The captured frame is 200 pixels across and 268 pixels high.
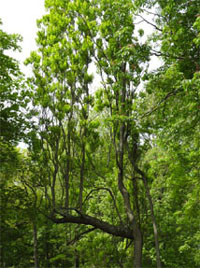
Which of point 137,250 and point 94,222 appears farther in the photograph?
point 94,222

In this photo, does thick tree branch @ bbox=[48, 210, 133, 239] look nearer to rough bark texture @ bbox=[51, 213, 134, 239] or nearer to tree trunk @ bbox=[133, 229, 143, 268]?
rough bark texture @ bbox=[51, 213, 134, 239]

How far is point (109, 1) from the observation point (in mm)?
7809

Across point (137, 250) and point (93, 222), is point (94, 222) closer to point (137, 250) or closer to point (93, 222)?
point (93, 222)

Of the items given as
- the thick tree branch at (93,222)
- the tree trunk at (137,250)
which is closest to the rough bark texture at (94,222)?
the thick tree branch at (93,222)

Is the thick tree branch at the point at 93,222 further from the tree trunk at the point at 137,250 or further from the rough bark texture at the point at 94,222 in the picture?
the tree trunk at the point at 137,250

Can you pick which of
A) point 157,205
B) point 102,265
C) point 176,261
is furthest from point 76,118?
point 176,261

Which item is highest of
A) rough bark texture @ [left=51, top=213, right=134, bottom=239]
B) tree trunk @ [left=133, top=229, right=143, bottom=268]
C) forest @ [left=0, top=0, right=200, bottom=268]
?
forest @ [left=0, top=0, right=200, bottom=268]

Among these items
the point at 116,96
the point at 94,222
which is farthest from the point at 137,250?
the point at 116,96

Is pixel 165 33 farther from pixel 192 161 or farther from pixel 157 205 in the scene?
pixel 157 205

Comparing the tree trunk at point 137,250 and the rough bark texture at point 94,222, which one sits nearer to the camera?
the tree trunk at point 137,250

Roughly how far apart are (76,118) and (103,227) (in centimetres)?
294

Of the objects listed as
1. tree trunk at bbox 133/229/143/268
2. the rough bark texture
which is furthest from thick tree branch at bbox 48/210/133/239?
tree trunk at bbox 133/229/143/268

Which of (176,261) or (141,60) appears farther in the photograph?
(176,261)

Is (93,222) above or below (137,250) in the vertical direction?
above
